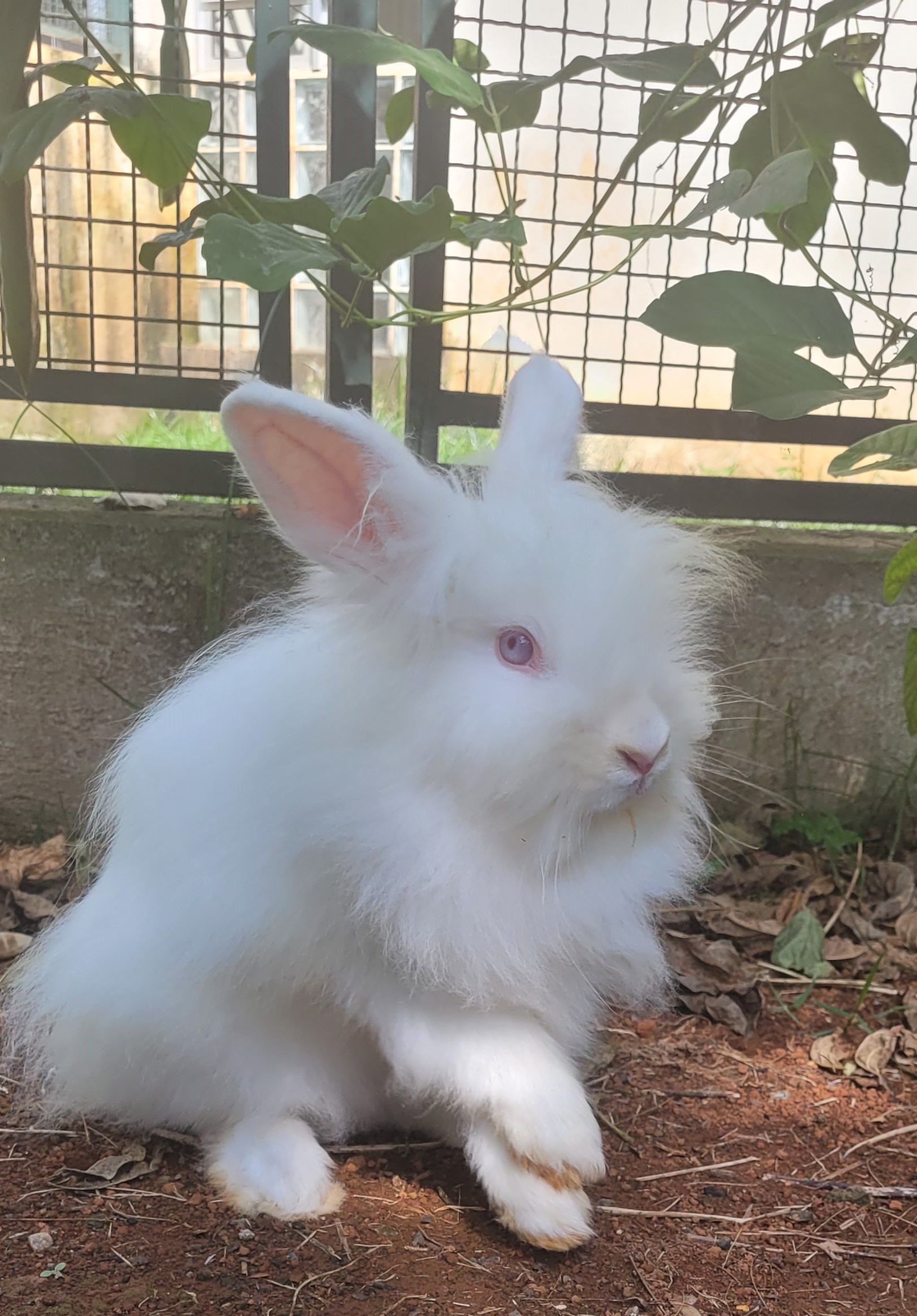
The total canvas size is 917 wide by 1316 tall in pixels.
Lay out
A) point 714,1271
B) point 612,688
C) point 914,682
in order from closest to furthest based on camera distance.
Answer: point 612,688 < point 714,1271 < point 914,682

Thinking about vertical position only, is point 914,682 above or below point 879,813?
above

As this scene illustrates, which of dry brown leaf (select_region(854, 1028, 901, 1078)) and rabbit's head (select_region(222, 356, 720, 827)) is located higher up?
rabbit's head (select_region(222, 356, 720, 827))

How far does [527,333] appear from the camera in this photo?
2689 millimetres

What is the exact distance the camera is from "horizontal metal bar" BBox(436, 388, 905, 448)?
2570 mm

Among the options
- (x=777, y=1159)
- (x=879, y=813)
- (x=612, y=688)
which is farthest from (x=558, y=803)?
(x=879, y=813)

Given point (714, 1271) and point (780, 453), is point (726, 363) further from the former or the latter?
point (714, 1271)

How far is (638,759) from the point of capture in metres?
1.21

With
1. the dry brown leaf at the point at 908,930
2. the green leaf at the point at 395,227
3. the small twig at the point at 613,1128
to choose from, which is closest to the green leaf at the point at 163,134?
the green leaf at the point at 395,227

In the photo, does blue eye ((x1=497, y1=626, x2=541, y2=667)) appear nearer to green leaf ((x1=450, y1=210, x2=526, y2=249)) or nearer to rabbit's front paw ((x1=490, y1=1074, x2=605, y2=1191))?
rabbit's front paw ((x1=490, y1=1074, x2=605, y2=1191))

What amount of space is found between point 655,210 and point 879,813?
5.18 ft

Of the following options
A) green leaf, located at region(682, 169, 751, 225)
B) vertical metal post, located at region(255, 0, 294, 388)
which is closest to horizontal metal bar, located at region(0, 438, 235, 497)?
vertical metal post, located at region(255, 0, 294, 388)

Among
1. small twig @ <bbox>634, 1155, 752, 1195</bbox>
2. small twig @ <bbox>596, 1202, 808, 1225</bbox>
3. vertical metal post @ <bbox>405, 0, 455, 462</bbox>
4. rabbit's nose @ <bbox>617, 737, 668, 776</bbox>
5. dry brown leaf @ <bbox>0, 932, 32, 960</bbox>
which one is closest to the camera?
rabbit's nose @ <bbox>617, 737, 668, 776</bbox>

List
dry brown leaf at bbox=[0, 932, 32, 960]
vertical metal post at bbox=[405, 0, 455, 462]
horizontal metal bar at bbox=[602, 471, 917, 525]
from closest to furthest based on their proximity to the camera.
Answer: dry brown leaf at bbox=[0, 932, 32, 960], vertical metal post at bbox=[405, 0, 455, 462], horizontal metal bar at bbox=[602, 471, 917, 525]

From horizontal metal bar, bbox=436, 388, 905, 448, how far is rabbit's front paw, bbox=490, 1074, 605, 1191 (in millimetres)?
1650
